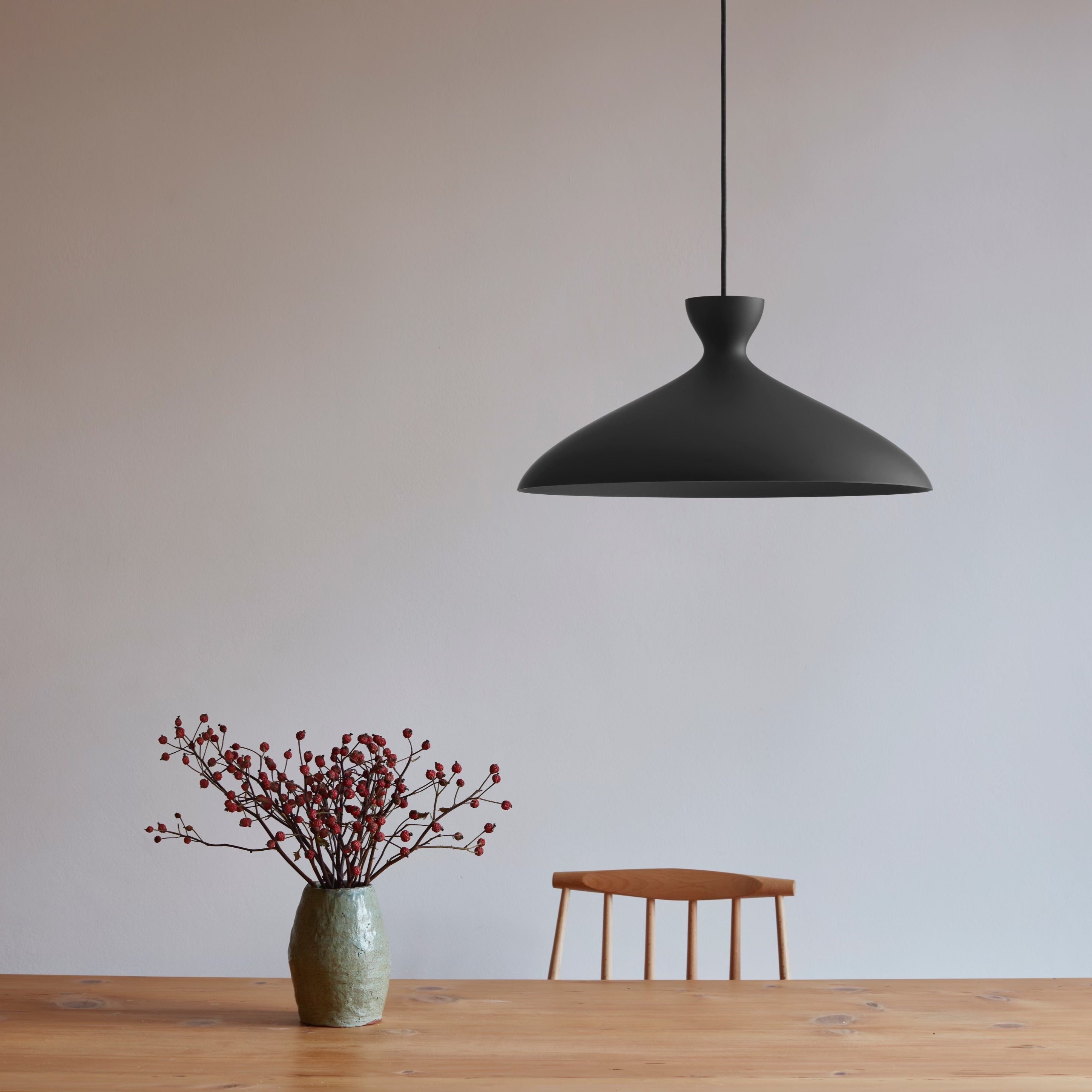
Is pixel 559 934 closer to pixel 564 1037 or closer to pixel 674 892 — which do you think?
pixel 674 892

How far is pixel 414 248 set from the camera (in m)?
2.70

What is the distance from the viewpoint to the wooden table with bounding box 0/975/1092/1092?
1567 millimetres

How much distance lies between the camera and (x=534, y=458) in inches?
106

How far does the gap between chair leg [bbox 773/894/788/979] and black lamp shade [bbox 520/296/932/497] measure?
101 cm

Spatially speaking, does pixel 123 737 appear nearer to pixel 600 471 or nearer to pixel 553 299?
pixel 553 299

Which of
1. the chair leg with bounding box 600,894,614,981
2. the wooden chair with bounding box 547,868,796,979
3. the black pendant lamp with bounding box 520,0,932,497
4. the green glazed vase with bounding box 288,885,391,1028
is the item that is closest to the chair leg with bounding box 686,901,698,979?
the wooden chair with bounding box 547,868,796,979

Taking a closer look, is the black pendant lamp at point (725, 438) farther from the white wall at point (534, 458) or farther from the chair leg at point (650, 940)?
the white wall at point (534, 458)

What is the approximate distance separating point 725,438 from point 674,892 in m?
1.16

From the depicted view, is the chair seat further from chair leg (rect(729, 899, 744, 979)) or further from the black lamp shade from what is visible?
the black lamp shade

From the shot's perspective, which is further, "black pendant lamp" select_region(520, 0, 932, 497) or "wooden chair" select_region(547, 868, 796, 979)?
"wooden chair" select_region(547, 868, 796, 979)

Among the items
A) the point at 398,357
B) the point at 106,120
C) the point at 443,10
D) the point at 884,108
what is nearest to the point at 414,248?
the point at 398,357

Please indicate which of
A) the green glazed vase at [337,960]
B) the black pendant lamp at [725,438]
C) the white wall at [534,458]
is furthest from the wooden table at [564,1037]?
the black pendant lamp at [725,438]

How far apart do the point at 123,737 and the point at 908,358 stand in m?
1.91

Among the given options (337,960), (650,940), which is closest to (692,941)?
(650,940)
